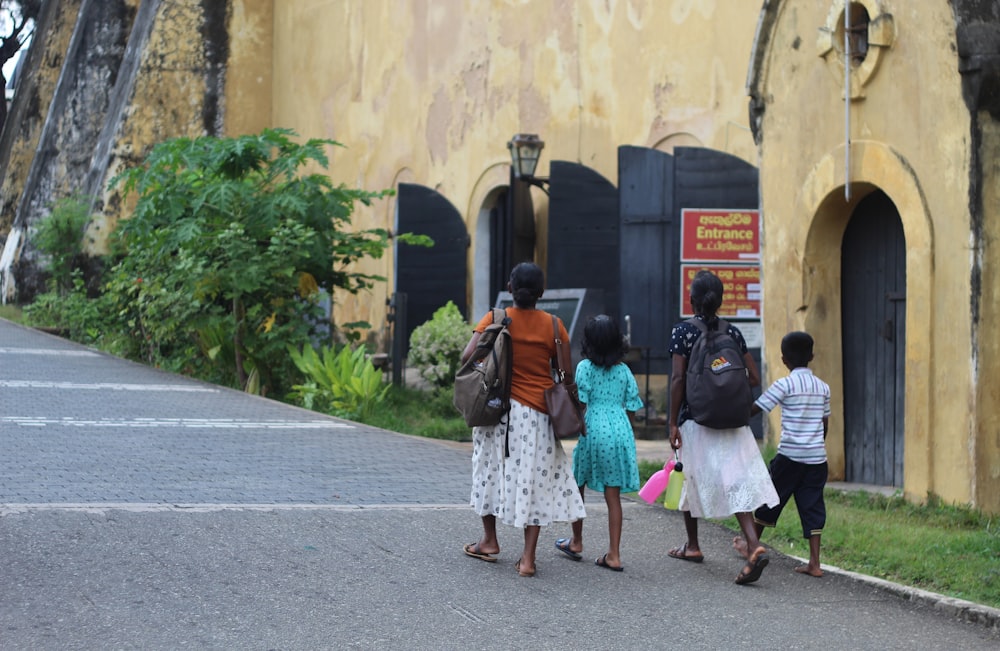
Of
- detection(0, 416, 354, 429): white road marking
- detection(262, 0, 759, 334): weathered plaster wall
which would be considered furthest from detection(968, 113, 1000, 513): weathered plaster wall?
detection(262, 0, 759, 334): weathered plaster wall

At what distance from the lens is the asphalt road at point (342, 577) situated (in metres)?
5.45

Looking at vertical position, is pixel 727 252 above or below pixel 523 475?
above

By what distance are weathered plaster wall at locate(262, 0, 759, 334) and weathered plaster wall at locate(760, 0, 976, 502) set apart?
3.72 metres

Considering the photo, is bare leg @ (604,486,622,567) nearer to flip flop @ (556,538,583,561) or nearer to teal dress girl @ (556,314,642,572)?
teal dress girl @ (556,314,642,572)

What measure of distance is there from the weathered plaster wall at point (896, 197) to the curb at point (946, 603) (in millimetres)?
2319

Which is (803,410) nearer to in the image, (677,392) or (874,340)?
(677,392)

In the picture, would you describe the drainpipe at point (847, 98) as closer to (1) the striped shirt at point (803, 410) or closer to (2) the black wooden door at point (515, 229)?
(1) the striped shirt at point (803, 410)

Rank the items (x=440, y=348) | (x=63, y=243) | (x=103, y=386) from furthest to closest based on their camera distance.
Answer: (x=63, y=243) < (x=440, y=348) < (x=103, y=386)

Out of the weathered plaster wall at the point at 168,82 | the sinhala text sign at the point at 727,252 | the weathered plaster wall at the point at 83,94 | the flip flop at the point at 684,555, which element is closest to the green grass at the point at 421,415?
the sinhala text sign at the point at 727,252

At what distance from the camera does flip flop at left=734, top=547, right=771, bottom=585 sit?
656 cm

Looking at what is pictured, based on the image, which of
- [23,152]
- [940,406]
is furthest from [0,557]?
[23,152]

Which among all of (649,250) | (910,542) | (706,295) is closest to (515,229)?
(649,250)

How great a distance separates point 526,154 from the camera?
651 inches

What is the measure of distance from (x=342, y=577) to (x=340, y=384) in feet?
26.2
